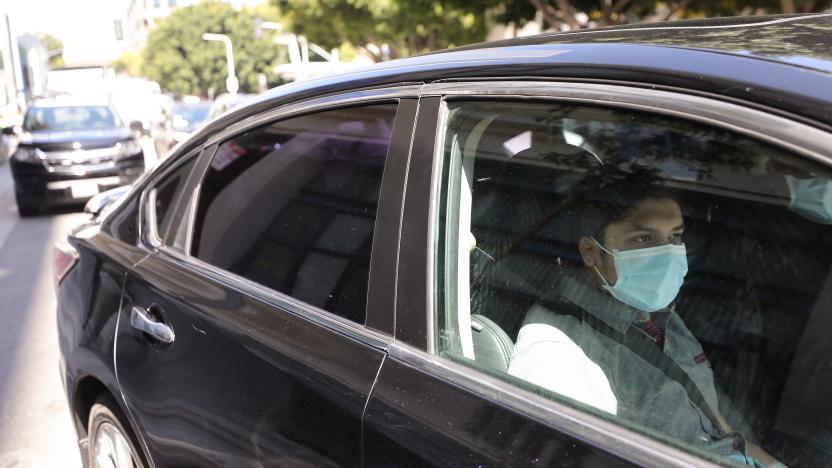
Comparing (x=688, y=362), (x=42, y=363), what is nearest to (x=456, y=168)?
(x=688, y=362)

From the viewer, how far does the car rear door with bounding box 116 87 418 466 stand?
1641 mm

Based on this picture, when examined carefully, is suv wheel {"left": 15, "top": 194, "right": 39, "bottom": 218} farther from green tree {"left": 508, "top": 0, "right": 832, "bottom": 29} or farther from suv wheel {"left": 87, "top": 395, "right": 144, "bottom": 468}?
suv wheel {"left": 87, "top": 395, "right": 144, "bottom": 468}

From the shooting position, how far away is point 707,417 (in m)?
1.44

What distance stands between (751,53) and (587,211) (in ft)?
1.56

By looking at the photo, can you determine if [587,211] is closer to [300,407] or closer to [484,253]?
[484,253]

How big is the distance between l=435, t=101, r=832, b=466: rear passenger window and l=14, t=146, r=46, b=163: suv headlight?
9621 millimetres

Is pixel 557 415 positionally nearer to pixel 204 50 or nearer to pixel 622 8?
pixel 622 8

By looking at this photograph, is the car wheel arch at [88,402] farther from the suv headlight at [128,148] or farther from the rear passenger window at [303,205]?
the suv headlight at [128,148]

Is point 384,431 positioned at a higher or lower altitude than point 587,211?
lower

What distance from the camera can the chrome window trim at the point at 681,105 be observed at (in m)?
1.08

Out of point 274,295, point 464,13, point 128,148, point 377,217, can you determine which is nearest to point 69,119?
point 128,148

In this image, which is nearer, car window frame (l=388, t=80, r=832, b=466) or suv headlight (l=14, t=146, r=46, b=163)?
car window frame (l=388, t=80, r=832, b=466)

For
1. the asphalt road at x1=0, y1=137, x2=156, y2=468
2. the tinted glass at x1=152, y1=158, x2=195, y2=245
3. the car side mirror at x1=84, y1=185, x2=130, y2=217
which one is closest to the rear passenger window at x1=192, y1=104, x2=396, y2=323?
the tinted glass at x1=152, y1=158, x2=195, y2=245

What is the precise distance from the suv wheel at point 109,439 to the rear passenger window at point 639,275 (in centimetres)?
135
